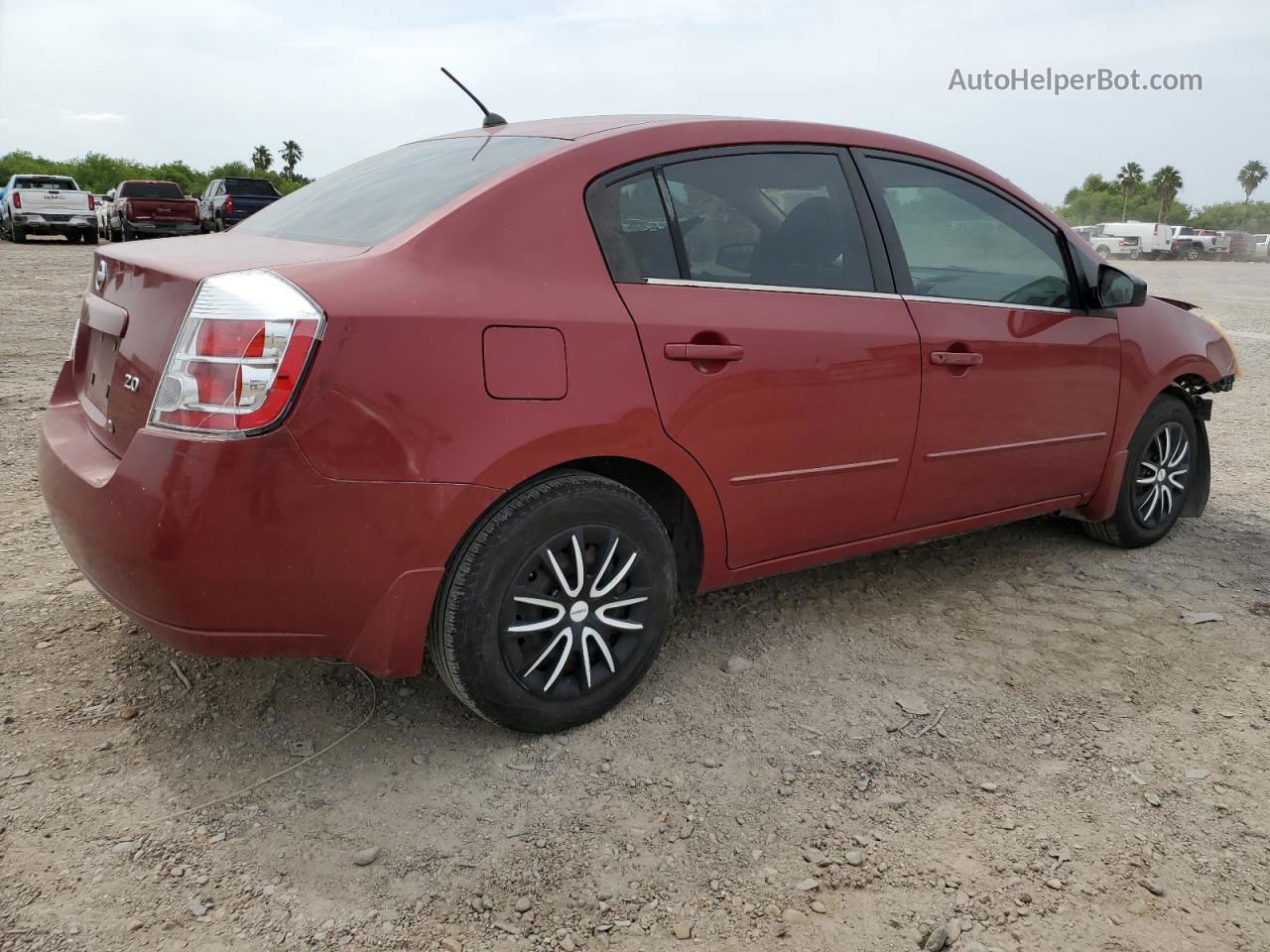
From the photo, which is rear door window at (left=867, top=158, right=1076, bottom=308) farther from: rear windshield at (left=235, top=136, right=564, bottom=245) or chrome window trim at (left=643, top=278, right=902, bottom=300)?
rear windshield at (left=235, top=136, right=564, bottom=245)

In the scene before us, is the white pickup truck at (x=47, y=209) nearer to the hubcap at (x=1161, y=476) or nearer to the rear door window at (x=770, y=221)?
the rear door window at (x=770, y=221)

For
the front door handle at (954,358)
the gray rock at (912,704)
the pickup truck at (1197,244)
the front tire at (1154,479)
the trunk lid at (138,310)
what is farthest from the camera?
the pickup truck at (1197,244)

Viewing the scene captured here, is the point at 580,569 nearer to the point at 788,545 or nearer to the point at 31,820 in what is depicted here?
the point at 788,545

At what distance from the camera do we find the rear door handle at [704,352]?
285cm

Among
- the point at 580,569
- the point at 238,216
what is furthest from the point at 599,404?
the point at 238,216

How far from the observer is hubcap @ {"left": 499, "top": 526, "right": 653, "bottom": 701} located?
8.95 ft

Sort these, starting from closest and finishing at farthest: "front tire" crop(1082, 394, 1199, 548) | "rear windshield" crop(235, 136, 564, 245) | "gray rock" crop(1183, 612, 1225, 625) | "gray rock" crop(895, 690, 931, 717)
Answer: "rear windshield" crop(235, 136, 564, 245) < "gray rock" crop(895, 690, 931, 717) < "gray rock" crop(1183, 612, 1225, 625) < "front tire" crop(1082, 394, 1199, 548)

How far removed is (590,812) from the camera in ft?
8.48

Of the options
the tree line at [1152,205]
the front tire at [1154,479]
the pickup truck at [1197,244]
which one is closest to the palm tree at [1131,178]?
the tree line at [1152,205]

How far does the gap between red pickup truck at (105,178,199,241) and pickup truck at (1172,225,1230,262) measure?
33.1 m

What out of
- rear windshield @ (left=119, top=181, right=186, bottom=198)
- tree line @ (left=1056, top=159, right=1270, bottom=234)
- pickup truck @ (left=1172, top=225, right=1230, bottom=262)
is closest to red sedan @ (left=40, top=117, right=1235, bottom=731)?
rear windshield @ (left=119, top=181, right=186, bottom=198)

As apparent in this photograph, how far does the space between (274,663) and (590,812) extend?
47.5 inches

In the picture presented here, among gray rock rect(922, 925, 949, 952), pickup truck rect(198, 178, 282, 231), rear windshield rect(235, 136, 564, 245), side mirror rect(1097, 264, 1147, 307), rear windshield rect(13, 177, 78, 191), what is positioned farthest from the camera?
rear windshield rect(13, 177, 78, 191)

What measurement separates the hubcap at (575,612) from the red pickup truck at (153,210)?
904 inches
